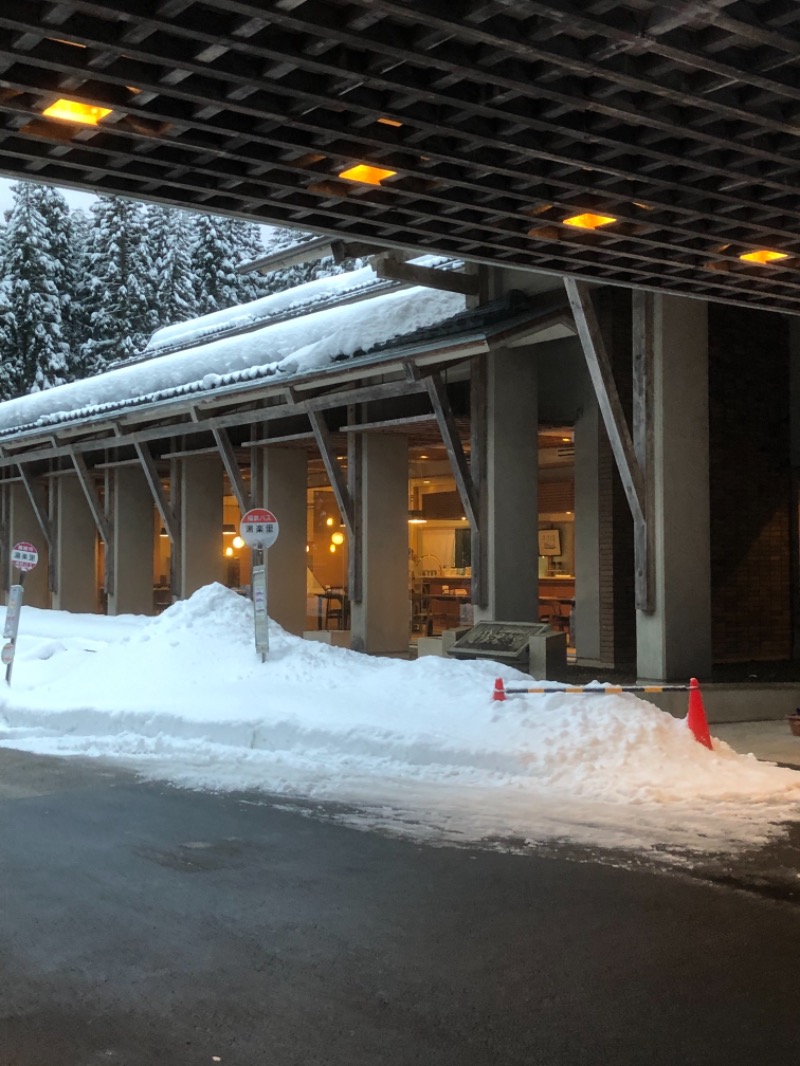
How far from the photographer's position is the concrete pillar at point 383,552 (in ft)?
64.4

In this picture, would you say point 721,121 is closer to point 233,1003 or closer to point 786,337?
point 233,1003

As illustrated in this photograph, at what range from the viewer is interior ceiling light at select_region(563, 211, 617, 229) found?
8.55 metres

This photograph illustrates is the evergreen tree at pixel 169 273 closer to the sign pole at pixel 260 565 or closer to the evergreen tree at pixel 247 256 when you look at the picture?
the evergreen tree at pixel 247 256

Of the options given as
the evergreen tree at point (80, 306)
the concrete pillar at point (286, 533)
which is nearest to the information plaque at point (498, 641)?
the concrete pillar at point (286, 533)

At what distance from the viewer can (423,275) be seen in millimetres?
16812

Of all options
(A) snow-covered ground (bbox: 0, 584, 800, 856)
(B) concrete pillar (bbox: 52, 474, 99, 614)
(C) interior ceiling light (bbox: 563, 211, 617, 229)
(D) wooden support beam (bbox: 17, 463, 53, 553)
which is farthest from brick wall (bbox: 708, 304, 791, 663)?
(D) wooden support beam (bbox: 17, 463, 53, 553)

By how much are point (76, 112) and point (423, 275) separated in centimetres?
1042

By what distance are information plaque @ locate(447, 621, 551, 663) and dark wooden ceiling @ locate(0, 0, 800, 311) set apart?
712 centimetres

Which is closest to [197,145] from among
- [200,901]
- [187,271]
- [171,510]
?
[200,901]

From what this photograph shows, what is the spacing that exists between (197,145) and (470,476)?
1069 centimetres

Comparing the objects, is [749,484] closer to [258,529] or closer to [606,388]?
[606,388]

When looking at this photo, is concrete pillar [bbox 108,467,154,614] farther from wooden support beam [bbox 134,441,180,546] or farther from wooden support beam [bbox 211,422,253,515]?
wooden support beam [bbox 211,422,253,515]

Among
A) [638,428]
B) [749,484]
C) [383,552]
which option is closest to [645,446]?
[638,428]

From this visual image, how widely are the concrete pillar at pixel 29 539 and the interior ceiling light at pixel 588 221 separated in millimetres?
24638
